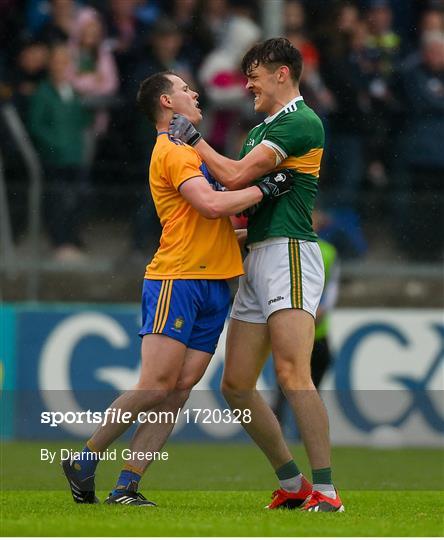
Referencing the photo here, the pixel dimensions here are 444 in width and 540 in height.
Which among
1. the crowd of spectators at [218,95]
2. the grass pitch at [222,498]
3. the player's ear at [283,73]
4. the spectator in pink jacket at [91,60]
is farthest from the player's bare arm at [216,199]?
the spectator in pink jacket at [91,60]

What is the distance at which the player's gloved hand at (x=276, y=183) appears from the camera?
22.5 feet

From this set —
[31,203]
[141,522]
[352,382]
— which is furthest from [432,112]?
[141,522]

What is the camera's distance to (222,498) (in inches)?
301

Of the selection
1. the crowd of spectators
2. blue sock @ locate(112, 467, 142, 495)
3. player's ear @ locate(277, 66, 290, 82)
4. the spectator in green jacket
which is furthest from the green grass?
the crowd of spectators

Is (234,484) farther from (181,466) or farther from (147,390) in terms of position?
(147,390)

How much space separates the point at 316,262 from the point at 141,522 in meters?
1.76

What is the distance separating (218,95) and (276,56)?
208 inches

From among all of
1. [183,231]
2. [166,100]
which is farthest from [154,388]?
[166,100]

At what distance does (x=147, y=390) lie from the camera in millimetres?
6824

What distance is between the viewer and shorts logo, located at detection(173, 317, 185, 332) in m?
6.83

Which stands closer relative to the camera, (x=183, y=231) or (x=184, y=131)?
(x=184, y=131)

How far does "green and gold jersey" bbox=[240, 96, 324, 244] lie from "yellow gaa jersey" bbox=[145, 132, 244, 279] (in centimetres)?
21

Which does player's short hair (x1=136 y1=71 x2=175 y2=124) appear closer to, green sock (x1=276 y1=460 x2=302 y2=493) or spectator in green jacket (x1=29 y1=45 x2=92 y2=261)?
green sock (x1=276 y1=460 x2=302 y2=493)

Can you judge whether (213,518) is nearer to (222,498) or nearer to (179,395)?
(179,395)
